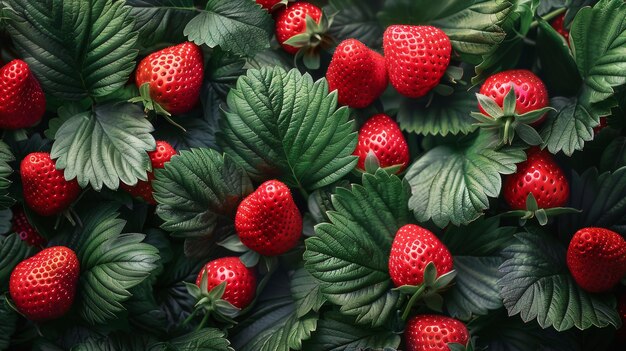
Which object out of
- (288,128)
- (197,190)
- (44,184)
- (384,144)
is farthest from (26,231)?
(384,144)

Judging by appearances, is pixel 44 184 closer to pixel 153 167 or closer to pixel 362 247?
pixel 153 167

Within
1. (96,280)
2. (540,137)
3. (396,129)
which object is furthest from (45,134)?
(540,137)

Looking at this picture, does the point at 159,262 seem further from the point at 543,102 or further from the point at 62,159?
the point at 543,102

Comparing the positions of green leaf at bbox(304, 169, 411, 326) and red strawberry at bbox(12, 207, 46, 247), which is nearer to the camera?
green leaf at bbox(304, 169, 411, 326)

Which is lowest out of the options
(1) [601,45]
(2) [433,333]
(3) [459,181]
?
(2) [433,333]

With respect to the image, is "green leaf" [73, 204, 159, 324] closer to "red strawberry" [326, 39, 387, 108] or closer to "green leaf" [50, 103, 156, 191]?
"green leaf" [50, 103, 156, 191]

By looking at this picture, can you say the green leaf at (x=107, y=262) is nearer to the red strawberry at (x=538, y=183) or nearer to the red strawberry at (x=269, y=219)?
the red strawberry at (x=269, y=219)

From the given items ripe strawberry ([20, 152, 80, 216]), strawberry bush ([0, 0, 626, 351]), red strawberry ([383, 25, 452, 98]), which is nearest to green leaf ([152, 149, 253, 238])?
strawberry bush ([0, 0, 626, 351])
